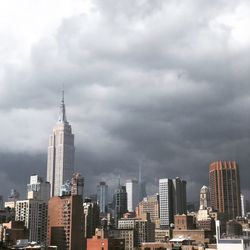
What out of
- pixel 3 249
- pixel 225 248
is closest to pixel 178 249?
pixel 225 248

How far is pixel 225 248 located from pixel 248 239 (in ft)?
27.5

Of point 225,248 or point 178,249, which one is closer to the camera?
point 225,248

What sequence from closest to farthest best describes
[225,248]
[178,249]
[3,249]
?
1. [3,249]
2. [225,248]
3. [178,249]

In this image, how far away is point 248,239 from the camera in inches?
6383

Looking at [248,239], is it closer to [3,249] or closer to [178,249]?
[178,249]

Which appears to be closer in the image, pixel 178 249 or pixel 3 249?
pixel 3 249

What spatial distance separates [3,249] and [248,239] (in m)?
80.3

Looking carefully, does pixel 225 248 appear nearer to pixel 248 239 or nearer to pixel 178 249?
pixel 248 239

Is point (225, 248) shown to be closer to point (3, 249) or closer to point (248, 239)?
point (248, 239)

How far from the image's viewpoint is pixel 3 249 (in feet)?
472

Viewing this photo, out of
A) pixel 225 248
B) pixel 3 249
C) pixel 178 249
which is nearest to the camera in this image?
pixel 3 249

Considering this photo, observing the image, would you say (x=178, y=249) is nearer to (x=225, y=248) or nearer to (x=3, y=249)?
(x=225, y=248)

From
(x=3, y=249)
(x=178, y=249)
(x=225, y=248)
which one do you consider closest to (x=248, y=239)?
(x=225, y=248)

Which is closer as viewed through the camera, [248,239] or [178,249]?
[248,239]
